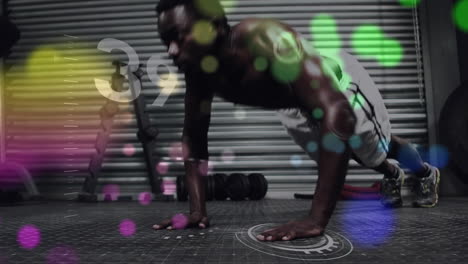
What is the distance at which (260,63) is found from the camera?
4.53ft

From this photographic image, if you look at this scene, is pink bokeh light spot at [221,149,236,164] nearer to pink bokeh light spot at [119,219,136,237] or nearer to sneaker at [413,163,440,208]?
sneaker at [413,163,440,208]

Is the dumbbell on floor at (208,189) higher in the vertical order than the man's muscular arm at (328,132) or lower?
lower

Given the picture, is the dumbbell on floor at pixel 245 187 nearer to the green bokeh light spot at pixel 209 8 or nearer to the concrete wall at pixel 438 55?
the concrete wall at pixel 438 55

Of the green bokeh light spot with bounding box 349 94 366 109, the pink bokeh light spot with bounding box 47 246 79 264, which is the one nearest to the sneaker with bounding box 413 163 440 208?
the green bokeh light spot with bounding box 349 94 366 109

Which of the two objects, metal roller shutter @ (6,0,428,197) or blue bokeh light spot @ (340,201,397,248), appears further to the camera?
metal roller shutter @ (6,0,428,197)

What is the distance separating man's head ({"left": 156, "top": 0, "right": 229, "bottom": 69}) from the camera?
1.31 m

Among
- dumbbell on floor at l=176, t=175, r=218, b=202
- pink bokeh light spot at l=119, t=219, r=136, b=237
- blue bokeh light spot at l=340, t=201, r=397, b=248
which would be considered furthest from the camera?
dumbbell on floor at l=176, t=175, r=218, b=202

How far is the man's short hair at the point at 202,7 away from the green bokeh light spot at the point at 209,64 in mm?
146

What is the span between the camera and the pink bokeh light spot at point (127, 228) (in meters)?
→ 1.49

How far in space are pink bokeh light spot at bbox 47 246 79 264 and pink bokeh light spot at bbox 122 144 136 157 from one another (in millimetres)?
3078

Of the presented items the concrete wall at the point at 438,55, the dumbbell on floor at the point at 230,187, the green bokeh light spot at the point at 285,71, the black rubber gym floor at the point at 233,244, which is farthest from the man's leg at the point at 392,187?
the concrete wall at the point at 438,55

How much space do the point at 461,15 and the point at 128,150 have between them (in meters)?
3.96

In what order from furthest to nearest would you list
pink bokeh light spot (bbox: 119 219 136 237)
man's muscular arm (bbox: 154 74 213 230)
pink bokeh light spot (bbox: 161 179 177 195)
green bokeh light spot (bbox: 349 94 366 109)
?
pink bokeh light spot (bbox: 161 179 177 195) → green bokeh light spot (bbox: 349 94 366 109) → man's muscular arm (bbox: 154 74 213 230) → pink bokeh light spot (bbox: 119 219 136 237)

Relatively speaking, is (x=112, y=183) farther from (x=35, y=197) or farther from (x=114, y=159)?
(x=35, y=197)
